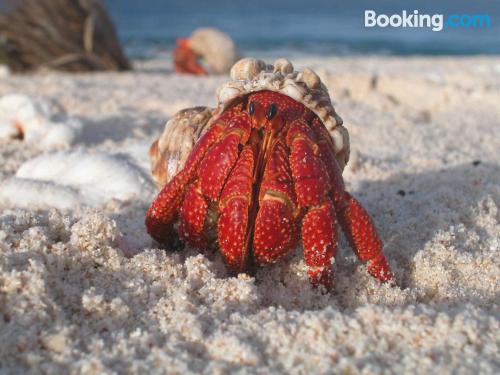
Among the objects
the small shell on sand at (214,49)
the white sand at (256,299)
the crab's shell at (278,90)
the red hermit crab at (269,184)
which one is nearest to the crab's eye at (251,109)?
the red hermit crab at (269,184)

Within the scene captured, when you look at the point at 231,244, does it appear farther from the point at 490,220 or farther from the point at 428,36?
the point at 428,36

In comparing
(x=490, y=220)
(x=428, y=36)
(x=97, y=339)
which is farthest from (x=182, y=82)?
(x=428, y=36)

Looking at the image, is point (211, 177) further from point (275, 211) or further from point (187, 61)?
point (187, 61)

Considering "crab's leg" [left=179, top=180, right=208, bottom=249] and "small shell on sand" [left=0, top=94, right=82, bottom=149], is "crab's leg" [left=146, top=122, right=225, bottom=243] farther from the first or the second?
"small shell on sand" [left=0, top=94, right=82, bottom=149]

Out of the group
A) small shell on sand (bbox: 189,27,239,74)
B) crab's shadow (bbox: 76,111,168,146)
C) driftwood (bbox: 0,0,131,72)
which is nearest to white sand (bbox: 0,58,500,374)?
crab's shadow (bbox: 76,111,168,146)

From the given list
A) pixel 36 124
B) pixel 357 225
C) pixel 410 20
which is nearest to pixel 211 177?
pixel 357 225

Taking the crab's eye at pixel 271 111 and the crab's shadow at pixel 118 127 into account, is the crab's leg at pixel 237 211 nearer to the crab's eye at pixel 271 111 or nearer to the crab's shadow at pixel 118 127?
the crab's eye at pixel 271 111
